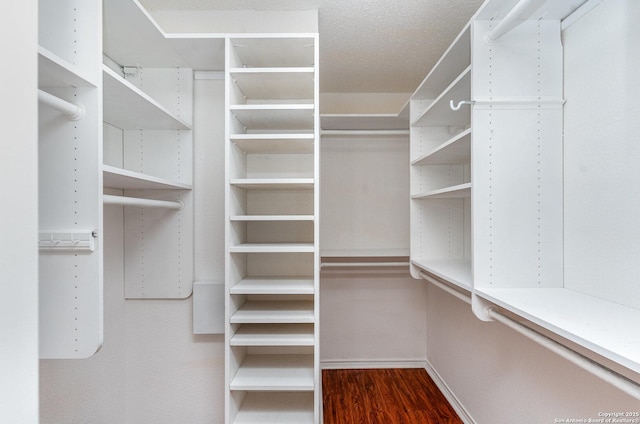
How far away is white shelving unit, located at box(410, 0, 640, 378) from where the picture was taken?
1.00 meters

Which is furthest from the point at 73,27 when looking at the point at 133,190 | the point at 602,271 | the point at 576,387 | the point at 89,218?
the point at 576,387

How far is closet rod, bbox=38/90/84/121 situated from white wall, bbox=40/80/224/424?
884mm

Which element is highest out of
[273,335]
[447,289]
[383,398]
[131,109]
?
[131,109]

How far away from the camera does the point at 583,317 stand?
868mm

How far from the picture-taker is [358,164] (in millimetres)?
2680

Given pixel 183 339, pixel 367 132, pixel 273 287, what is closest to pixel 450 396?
pixel 273 287

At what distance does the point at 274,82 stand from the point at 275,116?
183 millimetres

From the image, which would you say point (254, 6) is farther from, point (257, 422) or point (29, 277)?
point (257, 422)

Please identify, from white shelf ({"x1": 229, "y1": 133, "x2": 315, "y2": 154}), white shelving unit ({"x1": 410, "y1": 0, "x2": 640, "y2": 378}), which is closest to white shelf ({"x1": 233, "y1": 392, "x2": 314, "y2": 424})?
white shelving unit ({"x1": 410, "y1": 0, "x2": 640, "y2": 378})

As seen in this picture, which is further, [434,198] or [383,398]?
[383,398]

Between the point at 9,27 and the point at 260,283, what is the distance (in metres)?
1.37

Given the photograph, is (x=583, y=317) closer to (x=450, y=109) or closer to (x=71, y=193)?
(x=450, y=109)

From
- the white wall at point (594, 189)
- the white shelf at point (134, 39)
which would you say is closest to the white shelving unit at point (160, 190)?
the white shelf at point (134, 39)

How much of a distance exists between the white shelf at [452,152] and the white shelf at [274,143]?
63cm
